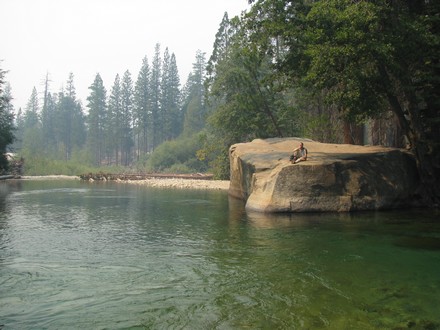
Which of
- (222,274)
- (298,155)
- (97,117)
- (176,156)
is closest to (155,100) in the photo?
(97,117)

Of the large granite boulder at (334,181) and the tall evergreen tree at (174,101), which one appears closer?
the large granite boulder at (334,181)

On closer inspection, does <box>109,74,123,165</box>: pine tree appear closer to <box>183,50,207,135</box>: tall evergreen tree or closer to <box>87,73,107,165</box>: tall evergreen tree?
<box>87,73,107,165</box>: tall evergreen tree

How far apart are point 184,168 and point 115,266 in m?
51.2

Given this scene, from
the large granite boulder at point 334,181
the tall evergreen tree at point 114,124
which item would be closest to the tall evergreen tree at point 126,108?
the tall evergreen tree at point 114,124

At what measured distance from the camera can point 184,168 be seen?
59.1 meters

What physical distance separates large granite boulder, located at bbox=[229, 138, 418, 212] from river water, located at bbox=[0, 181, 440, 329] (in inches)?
70.7

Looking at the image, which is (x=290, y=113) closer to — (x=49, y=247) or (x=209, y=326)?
(x=49, y=247)

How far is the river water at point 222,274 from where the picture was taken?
17.8ft

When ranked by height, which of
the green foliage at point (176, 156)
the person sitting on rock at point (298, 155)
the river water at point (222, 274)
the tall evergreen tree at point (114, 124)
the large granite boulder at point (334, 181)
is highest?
the tall evergreen tree at point (114, 124)

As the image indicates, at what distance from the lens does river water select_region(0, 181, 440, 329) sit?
17.8 ft

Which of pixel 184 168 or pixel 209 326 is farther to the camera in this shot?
pixel 184 168

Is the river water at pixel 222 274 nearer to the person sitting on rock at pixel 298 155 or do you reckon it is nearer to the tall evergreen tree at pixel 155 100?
the person sitting on rock at pixel 298 155

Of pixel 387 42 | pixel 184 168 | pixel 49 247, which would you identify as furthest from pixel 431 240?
pixel 184 168

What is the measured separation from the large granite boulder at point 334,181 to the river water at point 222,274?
5.90 feet
